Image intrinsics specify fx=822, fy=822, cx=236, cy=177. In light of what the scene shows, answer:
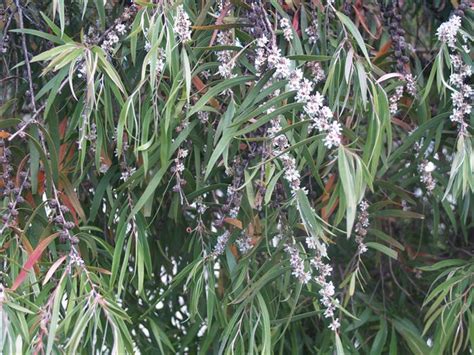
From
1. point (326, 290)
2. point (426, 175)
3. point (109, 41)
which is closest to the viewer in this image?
point (326, 290)

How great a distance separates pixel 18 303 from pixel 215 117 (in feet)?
1.41

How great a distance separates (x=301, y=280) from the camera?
3.76 ft

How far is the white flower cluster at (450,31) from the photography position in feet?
4.04

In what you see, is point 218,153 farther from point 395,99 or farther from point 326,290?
point 395,99

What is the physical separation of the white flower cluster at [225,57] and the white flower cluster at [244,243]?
253 millimetres

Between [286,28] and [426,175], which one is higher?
[286,28]

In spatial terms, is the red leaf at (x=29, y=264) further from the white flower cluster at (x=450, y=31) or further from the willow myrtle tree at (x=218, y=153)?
the white flower cluster at (x=450, y=31)

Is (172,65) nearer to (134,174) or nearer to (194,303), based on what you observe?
(134,174)

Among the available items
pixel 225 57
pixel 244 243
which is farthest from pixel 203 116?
pixel 244 243

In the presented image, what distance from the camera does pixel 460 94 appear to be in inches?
47.3

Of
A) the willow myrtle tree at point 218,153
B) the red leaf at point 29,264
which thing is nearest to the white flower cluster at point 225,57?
the willow myrtle tree at point 218,153

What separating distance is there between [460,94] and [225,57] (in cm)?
35

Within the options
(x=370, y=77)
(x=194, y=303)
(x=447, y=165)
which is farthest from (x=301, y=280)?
(x=447, y=165)

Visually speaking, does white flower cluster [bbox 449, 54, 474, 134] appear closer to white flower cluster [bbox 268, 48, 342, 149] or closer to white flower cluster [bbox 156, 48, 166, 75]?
white flower cluster [bbox 268, 48, 342, 149]
